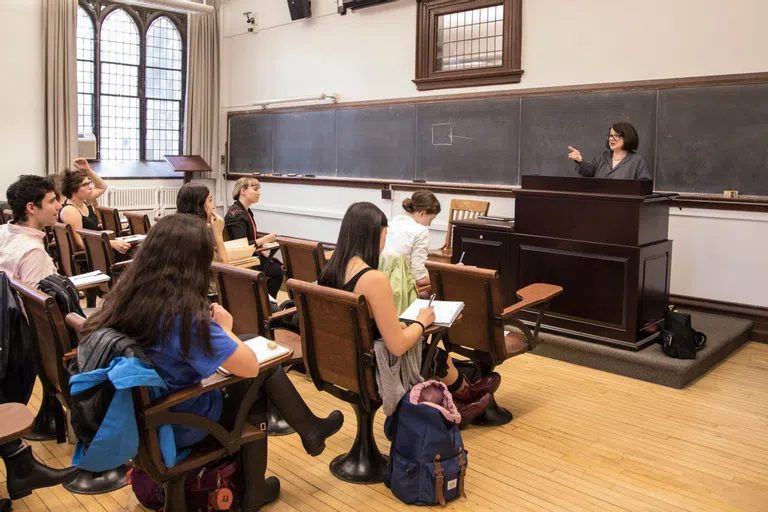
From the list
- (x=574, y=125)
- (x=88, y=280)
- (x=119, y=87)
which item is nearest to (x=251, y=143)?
(x=119, y=87)

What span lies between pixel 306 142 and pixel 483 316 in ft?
21.0

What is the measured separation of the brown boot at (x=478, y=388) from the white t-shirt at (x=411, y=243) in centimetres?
86

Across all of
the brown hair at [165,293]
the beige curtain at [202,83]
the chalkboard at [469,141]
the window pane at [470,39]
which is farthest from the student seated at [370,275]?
the beige curtain at [202,83]

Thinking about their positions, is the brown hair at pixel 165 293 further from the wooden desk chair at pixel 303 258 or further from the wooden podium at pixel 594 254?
the wooden podium at pixel 594 254

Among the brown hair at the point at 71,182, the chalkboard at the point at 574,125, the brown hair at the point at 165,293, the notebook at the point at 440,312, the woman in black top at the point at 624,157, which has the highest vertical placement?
the chalkboard at the point at 574,125

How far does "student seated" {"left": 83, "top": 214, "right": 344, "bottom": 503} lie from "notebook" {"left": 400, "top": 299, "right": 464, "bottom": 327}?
866mm

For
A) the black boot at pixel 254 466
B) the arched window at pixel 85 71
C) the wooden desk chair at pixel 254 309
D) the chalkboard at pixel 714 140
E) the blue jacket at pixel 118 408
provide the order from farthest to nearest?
the arched window at pixel 85 71
the chalkboard at pixel 714 140
the wooden desk chair at pixel 254 309
the black boot at pixel 254 466
the blue jacket at pixel 118 408

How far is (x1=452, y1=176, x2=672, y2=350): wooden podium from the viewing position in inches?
176

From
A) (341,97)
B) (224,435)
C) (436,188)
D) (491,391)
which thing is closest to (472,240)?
(491,391)

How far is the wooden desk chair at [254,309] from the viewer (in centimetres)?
326

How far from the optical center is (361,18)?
8.57 meters

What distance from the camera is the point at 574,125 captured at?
6477 mm

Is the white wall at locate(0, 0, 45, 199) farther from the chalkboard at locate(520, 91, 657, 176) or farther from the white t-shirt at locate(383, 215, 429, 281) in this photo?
the white t-shirt at locate(383, 215, 429, 281)

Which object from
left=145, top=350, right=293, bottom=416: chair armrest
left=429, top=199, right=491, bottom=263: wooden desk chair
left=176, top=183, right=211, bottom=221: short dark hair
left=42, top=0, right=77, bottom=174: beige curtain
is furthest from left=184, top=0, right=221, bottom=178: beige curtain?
left=145, top=350, right=293, bottom=416: chair armrest
